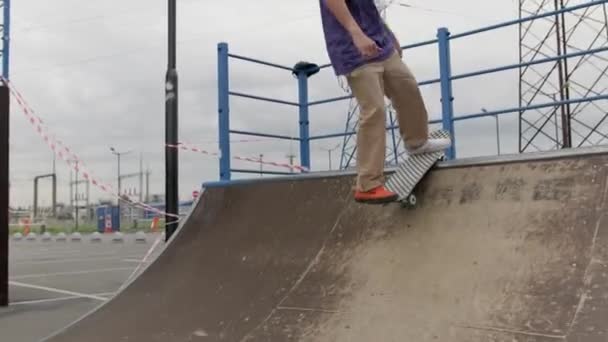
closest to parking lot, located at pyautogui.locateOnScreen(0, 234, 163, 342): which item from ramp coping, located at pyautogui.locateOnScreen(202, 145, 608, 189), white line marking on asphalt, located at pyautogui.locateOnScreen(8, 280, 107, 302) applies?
white line marking on asphalt, located at pyautogui.locateOnScreen(8, 280, 107, 302)

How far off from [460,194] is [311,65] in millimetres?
3656

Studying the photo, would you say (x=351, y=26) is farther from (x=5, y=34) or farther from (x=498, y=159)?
(x=5, y=34)

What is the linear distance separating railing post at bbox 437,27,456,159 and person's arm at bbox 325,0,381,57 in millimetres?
2362

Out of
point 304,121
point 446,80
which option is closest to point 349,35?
point 446,80

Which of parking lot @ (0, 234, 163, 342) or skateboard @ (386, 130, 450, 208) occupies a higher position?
skateboard @ (386, 130, 450, 208)

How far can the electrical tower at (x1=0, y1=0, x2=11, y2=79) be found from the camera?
727 centimetres

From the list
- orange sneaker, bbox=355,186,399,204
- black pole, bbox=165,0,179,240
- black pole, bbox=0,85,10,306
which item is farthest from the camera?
black pole, bbox=165,0,179,240

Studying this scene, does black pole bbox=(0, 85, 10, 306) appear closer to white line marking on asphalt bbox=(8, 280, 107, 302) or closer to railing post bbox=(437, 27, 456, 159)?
white line marking on asphalt bbox=(8, 280, 107, 302)

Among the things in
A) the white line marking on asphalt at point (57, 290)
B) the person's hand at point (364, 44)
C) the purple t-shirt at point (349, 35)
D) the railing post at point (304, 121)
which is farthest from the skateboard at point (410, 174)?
the white line marking on asphalt at point (57, 290)

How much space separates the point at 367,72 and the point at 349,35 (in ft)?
0.84

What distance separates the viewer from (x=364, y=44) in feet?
11.6

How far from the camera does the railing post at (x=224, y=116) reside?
645cm

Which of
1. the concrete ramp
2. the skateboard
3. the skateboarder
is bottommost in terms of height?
the concrete ramp

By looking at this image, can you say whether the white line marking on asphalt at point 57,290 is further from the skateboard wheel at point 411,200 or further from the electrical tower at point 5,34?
the skateboard wheel at point 411,200
